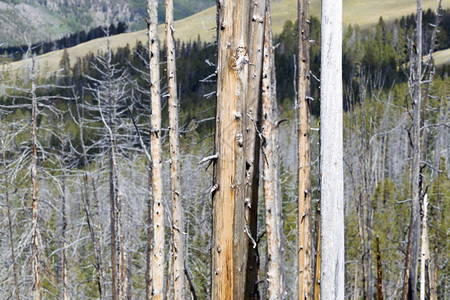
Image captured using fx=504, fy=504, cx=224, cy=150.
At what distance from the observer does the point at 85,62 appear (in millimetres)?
134250

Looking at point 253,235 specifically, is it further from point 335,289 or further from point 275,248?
point 275,248

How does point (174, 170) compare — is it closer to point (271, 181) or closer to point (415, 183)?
point (271, 181)

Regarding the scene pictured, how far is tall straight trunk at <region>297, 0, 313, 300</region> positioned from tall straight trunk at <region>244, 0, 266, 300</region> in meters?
4.30

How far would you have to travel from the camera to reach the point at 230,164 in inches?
144

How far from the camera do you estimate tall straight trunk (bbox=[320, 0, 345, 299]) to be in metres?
3.62

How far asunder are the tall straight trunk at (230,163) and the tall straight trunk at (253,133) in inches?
0.9

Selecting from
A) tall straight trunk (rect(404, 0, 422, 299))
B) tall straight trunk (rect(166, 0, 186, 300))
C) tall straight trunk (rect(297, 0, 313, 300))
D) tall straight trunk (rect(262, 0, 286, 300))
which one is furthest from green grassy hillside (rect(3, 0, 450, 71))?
tall straight trunk (rect(262, 0, 286, 300))

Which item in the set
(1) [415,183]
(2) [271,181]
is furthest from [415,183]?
(2) [271,181]

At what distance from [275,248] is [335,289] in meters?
3.71

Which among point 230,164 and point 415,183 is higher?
point 415,183

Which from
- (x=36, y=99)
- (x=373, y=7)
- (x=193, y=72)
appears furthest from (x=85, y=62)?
(x=36, y=99)

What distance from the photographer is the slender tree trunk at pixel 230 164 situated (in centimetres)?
361

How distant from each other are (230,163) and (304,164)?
15.4ft

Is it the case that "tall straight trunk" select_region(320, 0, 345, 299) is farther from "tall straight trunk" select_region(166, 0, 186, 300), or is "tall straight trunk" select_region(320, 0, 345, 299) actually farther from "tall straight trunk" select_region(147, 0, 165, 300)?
"tall straight trunk" select_region(166, 0, 186, 300)
